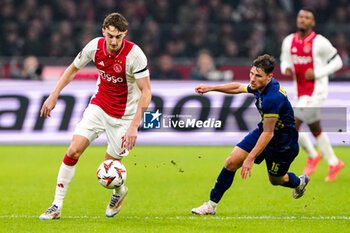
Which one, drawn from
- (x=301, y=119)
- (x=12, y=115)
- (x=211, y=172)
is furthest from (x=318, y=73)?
(x=12, y=115)

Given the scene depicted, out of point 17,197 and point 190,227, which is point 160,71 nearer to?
point 17,197

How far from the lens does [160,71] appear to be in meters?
16.8

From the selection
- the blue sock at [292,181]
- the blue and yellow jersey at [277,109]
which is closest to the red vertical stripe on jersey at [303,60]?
the blue sock at [292,181]

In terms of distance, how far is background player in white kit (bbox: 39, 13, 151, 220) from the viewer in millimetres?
6730

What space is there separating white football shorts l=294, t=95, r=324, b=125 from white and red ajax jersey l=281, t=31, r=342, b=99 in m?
0.08

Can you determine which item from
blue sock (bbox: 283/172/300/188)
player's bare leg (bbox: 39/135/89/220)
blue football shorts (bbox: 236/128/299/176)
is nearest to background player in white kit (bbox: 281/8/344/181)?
blue sock (bbox: 283/172/300/188)

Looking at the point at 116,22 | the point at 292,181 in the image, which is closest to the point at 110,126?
the point at 116,22

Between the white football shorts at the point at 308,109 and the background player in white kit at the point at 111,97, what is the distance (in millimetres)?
3343

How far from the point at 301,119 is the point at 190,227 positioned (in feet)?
12.8

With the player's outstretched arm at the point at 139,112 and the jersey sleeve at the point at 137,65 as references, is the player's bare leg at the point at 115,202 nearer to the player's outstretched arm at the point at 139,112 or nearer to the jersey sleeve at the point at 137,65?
the player's outstretched arm at the point at 139,112

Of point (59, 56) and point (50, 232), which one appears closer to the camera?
point (50, 232)

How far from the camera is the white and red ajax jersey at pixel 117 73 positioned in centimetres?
687

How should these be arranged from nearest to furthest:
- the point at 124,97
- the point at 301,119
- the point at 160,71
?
the point at 124,97 < the point at 301,119 < the point at 160,71

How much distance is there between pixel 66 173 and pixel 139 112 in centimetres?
101
